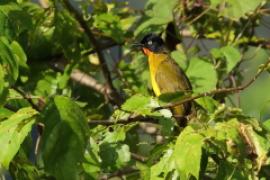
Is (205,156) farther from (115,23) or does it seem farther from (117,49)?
(117,49)

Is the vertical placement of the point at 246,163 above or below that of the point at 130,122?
below

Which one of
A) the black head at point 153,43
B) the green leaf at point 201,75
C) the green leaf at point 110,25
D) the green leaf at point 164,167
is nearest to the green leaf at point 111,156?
the green leaf at point 164,167

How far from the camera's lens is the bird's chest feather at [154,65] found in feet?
14.7

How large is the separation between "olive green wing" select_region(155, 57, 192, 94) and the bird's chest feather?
4 centimetres

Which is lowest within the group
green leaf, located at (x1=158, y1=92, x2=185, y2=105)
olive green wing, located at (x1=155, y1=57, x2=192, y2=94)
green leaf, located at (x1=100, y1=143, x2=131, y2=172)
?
olive green wing, located at (x1=155, y1=57, x2=192, y2=94)

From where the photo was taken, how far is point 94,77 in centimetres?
484

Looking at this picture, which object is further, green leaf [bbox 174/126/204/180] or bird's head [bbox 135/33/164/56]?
bird's head [bbox 135/33/164/56]

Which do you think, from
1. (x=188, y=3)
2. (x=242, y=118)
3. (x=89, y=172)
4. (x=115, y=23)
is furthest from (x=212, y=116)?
(x=188, y=3)

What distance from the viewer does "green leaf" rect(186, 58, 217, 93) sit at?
3.77 m

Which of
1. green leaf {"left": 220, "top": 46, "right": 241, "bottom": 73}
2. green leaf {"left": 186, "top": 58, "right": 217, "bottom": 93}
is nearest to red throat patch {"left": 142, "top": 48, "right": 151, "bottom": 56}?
green leaf {"left": 186, "top": 58, "right": 217, "bottom": 93}

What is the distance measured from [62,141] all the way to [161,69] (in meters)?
3.08

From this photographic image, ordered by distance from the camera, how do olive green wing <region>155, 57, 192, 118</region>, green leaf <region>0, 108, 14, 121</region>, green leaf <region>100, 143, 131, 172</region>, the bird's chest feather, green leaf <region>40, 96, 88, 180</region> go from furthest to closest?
olive green wing <region>155, 57, 192, 118</region> < the bird's chest feather < green leaf <region>100, 143, 131, 172</region> < green leaf <region>0, 108, 14, 121</region> < green leaf <region>40, 96, 88, 180</region>

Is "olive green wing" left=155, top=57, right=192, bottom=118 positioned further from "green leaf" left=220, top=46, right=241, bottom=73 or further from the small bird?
"green leaf" left=220, top=46, right=241, bottom=73

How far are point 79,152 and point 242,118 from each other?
1.93 feet
